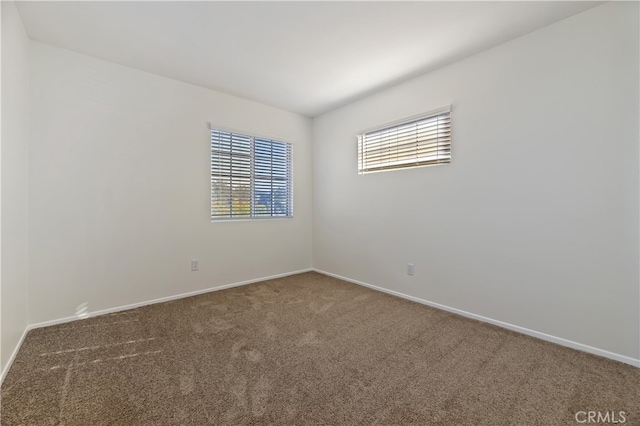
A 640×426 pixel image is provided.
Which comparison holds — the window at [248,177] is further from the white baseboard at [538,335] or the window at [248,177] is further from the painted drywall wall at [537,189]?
the white baseboard at [538,335]

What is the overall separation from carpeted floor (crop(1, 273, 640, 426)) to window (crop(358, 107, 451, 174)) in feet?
5.59

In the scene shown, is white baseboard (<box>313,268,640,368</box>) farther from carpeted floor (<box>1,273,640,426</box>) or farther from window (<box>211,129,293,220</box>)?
window (<box>211,129,293,220</box>)

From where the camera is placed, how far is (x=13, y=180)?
1.99 m

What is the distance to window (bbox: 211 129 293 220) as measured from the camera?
3.55m

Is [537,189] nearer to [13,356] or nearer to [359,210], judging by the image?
[359,210]

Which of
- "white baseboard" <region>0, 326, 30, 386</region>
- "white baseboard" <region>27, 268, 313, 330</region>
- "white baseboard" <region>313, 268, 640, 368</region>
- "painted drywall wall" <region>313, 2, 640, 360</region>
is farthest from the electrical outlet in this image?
"white baseboard" <region>0, 326, 30, 386</region>

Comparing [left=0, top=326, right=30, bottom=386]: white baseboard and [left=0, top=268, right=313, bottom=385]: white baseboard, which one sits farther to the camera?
[left=0, top=268, right=313, bottom=385]: white baseboard

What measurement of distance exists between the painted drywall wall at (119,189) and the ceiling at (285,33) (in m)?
0.32

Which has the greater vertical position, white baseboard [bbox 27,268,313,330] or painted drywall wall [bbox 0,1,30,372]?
painted drywall wall [bbox 0,1,30,372]

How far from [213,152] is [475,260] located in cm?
325

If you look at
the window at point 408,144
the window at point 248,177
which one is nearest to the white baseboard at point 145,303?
the window at point 248,177

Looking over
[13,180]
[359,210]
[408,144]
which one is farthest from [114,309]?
[408,144]

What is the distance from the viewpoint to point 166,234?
3.12 metres

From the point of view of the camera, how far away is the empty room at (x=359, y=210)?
1659mm
